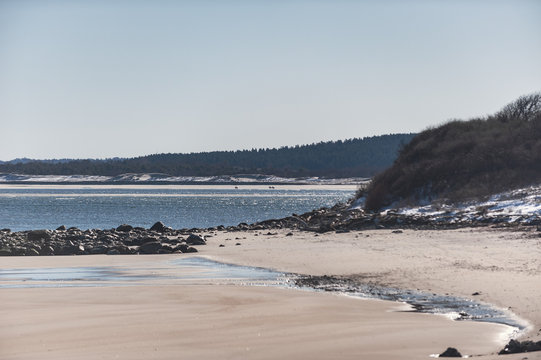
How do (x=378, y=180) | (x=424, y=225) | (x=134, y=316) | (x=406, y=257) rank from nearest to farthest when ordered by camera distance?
1. (x=134, y=316)
2. (x=406, y=257)
3. (x=424, y=225)
4. (x=378, y=180)

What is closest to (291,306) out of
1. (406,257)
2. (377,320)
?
(377,320)

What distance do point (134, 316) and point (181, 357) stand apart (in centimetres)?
340

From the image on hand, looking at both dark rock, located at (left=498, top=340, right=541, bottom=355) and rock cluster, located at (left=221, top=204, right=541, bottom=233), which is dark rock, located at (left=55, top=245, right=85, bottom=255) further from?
dark rock, located at (left=498, top=340, right=541, bottom=355)

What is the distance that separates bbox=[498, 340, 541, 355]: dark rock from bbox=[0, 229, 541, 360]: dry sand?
31 cm

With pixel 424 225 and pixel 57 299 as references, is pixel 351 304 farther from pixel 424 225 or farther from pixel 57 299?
pixel 424 225

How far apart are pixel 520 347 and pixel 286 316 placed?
4.98 metres

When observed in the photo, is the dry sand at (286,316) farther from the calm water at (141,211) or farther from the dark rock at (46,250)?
the calm water at (141,211)

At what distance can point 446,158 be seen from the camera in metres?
42.5

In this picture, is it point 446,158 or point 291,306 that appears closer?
point 291,306

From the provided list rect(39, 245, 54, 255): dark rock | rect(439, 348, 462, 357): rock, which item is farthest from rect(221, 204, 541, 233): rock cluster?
rect(439, 348, 462, 357): rock

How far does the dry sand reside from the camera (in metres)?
11.9

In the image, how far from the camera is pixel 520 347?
10.8m

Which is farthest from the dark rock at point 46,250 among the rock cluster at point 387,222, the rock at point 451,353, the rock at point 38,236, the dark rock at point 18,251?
the rock at point 451,353

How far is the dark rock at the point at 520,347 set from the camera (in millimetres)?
10742
